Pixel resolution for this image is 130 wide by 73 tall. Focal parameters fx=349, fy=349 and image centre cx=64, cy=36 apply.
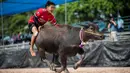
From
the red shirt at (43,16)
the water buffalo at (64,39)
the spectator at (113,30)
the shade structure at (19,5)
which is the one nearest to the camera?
the water buffalo at (64,39)

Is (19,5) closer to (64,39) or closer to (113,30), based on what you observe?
(113,30)

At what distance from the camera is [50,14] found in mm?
11562

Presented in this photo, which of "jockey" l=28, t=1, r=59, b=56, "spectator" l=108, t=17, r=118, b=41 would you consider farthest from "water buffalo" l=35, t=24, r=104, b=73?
"spectator" l=108, t=17, r=118, b=41

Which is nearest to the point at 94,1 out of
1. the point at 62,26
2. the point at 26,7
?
the point at 26,7

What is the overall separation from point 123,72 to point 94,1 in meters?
19.0

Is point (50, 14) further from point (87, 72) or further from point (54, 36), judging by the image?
point (87, 72)

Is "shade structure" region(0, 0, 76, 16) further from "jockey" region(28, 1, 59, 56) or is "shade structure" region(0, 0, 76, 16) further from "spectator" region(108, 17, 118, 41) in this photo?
"jockey" region(28, 1, 59, 56)

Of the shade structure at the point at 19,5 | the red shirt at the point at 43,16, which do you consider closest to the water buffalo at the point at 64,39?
the red shirt at the point at 43,16

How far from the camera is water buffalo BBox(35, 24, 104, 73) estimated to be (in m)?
10.5

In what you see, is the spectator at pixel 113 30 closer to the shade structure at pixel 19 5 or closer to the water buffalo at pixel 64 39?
the shade structure at pixel 19 5

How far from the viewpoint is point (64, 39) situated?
10.6 metres

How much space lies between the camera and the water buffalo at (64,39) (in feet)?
34.5

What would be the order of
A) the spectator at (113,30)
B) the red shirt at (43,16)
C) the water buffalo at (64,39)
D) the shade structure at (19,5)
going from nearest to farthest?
the water buffalo at (64,39) → the red shirt at (43,16) → the spectator at (113,30) → the shade structure at (19,5)

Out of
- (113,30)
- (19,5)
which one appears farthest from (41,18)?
(19,5)
